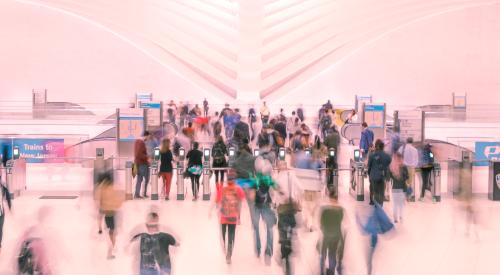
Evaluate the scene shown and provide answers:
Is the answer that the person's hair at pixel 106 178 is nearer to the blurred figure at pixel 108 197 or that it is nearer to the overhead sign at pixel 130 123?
the blurred figure at pixel 108 197

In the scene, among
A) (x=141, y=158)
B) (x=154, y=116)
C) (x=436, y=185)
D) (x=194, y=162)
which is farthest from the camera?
(x=154, y=116)

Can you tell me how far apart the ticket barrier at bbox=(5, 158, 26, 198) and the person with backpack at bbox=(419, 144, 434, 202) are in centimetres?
852

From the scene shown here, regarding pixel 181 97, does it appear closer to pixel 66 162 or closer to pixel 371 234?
pixel 66 162

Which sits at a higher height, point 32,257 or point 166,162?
point 166,162

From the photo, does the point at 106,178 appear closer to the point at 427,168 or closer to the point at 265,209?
the point at 265,209

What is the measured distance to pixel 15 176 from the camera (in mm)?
15305

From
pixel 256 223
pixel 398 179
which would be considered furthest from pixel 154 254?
pixel 398 179

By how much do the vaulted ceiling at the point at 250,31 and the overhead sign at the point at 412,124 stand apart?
1151cm

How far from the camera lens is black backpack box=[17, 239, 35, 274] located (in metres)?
7.13

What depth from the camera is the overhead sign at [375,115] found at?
20.8 meters

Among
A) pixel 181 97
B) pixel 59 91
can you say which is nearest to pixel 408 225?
pixel 181 97

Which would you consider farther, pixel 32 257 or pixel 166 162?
pixel 166 162

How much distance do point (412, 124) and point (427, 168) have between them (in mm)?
4601

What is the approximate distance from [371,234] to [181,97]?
22464mm
